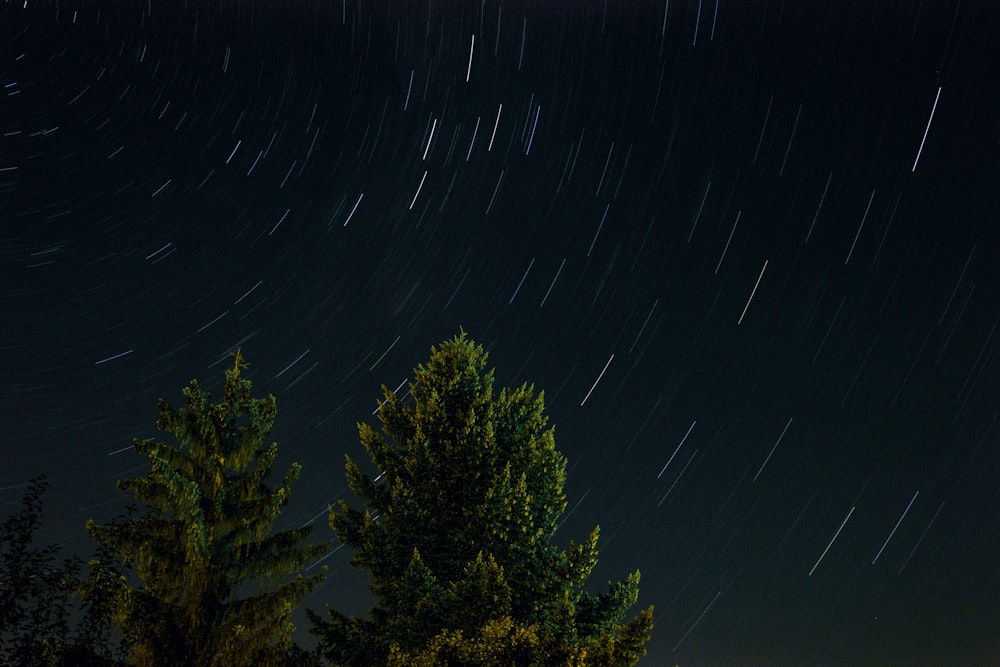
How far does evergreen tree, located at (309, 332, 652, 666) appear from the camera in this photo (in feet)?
47.2

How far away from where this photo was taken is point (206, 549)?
47.3 ft

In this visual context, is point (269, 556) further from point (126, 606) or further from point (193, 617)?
point (126, 606)

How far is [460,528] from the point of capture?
1617cm

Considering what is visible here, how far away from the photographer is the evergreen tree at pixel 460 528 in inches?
567

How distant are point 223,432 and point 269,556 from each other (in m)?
2.64

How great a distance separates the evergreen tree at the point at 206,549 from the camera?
13.6 meters

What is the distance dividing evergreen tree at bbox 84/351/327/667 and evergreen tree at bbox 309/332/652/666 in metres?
1.53

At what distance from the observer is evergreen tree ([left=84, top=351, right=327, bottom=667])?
13.6m

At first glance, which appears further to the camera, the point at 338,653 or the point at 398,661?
the point at 338,653

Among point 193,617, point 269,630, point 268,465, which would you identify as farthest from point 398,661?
point 268,465

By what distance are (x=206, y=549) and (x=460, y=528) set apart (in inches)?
195

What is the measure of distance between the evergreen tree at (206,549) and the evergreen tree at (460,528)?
1.53 metres

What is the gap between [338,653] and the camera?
51.1 ft

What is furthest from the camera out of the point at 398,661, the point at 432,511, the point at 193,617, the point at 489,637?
the point at 432,511
